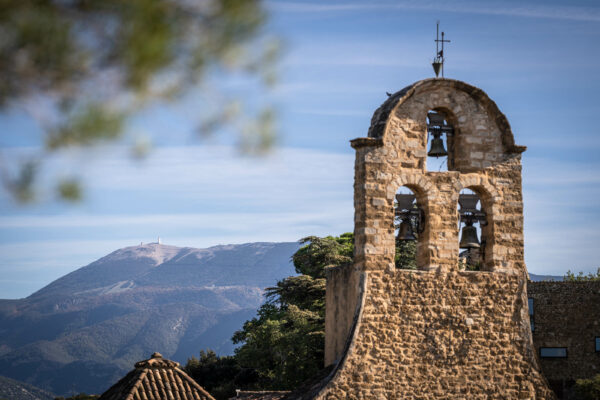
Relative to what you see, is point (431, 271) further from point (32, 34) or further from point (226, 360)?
point (226, 360)

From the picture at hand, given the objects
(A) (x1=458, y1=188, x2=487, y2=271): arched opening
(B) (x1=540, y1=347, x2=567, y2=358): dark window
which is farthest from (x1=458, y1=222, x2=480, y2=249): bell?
(B) (x1=540, y1=347, x2=567, y2=358): dark window

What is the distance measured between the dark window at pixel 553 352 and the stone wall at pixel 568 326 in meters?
0.12

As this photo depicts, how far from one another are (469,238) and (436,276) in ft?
4.03

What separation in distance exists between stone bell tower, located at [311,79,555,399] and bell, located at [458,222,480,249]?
17 cm

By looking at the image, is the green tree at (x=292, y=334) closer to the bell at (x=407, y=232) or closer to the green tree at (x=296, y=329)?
the green tree at (x=296, y=329)

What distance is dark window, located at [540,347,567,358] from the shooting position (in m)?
30.2

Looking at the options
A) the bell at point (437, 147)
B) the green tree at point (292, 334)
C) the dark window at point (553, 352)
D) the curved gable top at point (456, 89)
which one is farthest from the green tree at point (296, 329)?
the curved gable top at point (456, 89)

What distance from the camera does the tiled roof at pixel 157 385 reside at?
17656 millimetres

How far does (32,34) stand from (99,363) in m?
197

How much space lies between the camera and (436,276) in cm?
1319

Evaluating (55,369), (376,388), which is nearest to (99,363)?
(55,369)

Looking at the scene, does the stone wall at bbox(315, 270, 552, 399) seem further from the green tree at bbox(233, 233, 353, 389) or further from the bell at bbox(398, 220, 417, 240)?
the green tree at bbox(233, 233, 353, 389)

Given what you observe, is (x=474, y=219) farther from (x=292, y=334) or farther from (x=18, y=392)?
(x=18, y=392)

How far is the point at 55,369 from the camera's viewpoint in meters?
184
